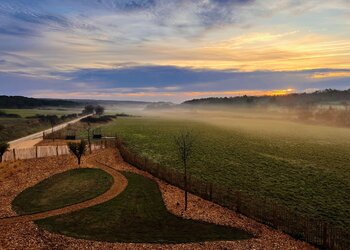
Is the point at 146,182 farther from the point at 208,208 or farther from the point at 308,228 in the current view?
the point at 308,228

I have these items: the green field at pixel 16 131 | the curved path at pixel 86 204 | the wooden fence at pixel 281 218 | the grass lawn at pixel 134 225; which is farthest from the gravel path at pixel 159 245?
the green field at pixel 16 131

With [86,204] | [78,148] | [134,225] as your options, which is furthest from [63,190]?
[134,225]

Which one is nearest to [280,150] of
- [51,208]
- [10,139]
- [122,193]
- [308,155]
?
[308,155]

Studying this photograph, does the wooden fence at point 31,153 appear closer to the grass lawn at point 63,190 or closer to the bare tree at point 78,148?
the bare tree at point 78,148

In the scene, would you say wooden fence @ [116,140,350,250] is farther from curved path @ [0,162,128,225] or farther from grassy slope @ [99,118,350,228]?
curved path @ [0,162,128,225]

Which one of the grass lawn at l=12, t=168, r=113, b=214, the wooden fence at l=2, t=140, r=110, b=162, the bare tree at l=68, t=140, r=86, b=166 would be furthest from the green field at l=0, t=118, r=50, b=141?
A: the grass lawn at l=12, t=168, r=113, b=214

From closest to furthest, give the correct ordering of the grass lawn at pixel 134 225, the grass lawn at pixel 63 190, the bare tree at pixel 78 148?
the grass lawn at pixel 134 225 < the grass lawn at pixel 63 190 < the bare tree at pixel 78 148
